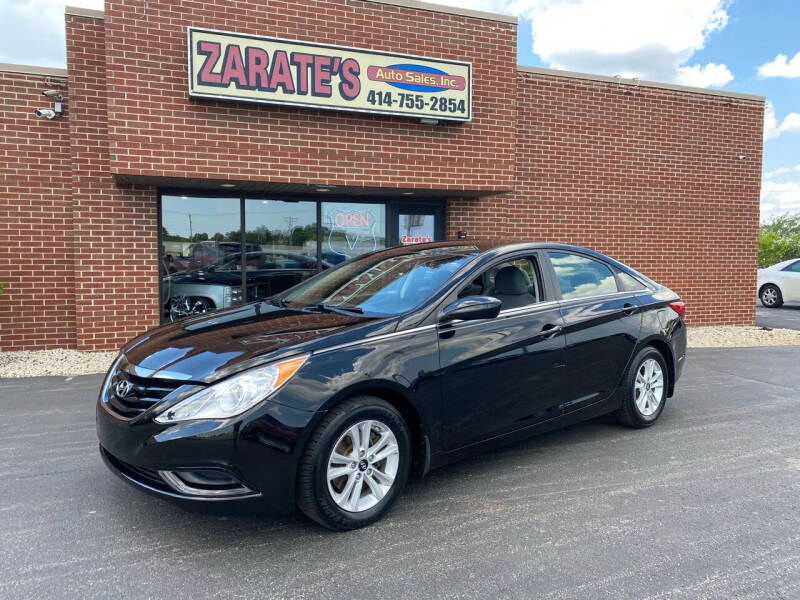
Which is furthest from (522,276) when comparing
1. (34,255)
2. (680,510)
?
(34,255)

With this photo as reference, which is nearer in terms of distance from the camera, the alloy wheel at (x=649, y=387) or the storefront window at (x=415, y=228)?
the alloy wheel at (x=649, y=387)

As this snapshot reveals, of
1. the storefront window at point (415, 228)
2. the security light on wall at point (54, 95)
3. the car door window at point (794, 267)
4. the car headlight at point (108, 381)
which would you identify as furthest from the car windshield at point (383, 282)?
the car door window at point (794, 267)

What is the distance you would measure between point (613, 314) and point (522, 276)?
3.15ft

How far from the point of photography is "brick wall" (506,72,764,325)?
10.5 meters

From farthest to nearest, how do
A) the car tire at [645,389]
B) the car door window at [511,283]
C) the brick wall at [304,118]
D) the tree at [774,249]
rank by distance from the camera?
the tree at [774,249] < the brick wall at [304,118] < the car tire at [645,389] < the car door window at [511,283]

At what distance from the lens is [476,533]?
10.5ft

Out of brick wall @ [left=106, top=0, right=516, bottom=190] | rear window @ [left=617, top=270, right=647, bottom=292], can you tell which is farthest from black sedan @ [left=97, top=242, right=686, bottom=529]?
brick wall @ [left=106, top=0, right=516, bottom=190]

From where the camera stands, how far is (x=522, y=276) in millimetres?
4270

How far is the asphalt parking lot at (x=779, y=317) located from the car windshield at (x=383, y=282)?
1117cm

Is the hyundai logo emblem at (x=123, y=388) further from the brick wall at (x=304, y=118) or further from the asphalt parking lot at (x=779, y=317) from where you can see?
the asphalt parking lot at (x=779, y=317)

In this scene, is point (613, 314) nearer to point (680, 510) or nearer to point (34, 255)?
point (680, 510)

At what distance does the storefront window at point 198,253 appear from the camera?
8.54m

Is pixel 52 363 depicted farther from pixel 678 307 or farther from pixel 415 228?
pixel 678 307

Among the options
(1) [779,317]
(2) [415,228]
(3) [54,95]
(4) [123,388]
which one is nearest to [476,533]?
(4) [123,388]
